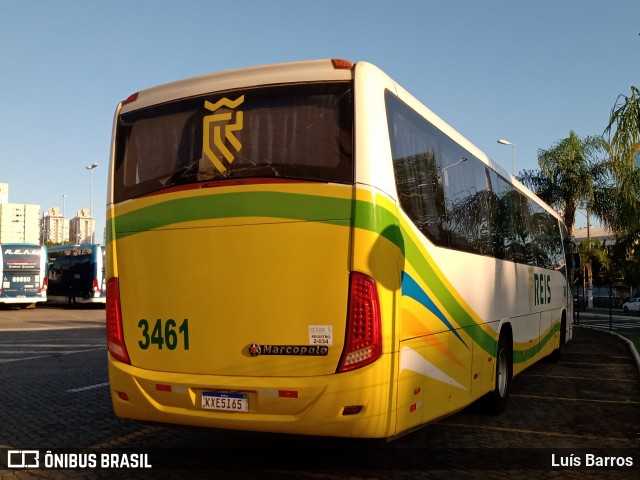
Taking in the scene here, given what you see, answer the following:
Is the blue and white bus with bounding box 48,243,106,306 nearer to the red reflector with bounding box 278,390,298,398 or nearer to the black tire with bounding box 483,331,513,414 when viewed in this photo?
the black tire with bounding box 483,331,513,414

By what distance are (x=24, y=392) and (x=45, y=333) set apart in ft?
36.9

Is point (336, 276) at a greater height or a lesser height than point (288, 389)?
greater

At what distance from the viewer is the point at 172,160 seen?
574cm

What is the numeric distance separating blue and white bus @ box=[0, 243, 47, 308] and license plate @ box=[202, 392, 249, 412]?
32.6m

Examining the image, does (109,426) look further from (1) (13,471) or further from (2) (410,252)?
(2) (410,252)

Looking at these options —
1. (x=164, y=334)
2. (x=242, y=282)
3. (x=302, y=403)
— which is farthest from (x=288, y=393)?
(x=164, y=334)

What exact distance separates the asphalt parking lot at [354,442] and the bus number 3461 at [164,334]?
72cm

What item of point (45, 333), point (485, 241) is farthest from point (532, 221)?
point (45, 333)

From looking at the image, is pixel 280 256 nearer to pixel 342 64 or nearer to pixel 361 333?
pixel 361 333

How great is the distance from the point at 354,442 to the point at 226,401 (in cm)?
111

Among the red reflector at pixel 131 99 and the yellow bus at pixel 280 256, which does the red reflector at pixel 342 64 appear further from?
the red reflector at pixel 131 99

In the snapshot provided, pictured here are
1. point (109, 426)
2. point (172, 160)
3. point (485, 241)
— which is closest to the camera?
point (172, 160)

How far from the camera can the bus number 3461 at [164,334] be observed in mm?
5496

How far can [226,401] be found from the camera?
5207mm
